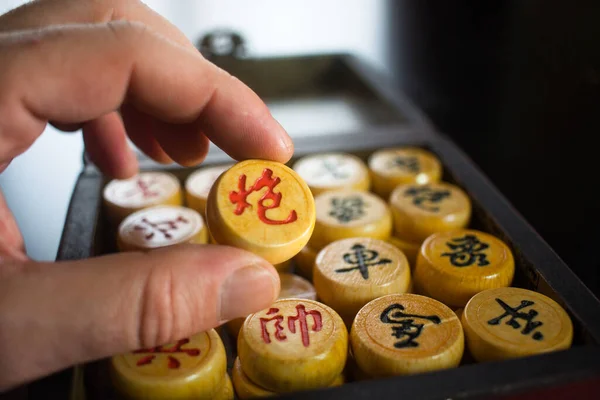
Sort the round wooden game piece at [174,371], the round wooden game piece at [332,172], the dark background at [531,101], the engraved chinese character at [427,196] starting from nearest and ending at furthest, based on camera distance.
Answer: the round wooden game piece at [174,371]
the engraved chinese character at [427,196]
the round wooden game piece at [332,172]
the dark background at [531,101]

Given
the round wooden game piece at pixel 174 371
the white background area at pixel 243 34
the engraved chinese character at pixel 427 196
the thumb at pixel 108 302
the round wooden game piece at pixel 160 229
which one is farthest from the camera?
the white background area at pixel 243 34

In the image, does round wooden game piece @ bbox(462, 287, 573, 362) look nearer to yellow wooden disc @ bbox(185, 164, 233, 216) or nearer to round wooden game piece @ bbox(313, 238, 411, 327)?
round wooden game piece @ bbox(313, 238, 411, 327)

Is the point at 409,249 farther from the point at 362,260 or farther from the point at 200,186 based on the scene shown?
the point at 200,186

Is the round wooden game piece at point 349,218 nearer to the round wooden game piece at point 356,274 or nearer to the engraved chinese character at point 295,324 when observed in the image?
the round wooden game piece at point 356,274

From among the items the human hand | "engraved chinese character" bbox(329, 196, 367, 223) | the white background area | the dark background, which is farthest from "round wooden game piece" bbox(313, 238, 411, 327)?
the white background area

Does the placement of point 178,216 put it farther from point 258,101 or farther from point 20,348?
point 20,348

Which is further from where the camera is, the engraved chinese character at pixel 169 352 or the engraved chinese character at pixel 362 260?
the engraved chinese character at pixel 362 260

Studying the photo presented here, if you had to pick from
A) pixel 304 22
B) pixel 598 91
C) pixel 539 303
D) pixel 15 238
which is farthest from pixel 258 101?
pixel 304 22

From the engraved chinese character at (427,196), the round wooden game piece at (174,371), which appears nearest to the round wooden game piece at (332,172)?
the engraved chinese character at (427,196)
